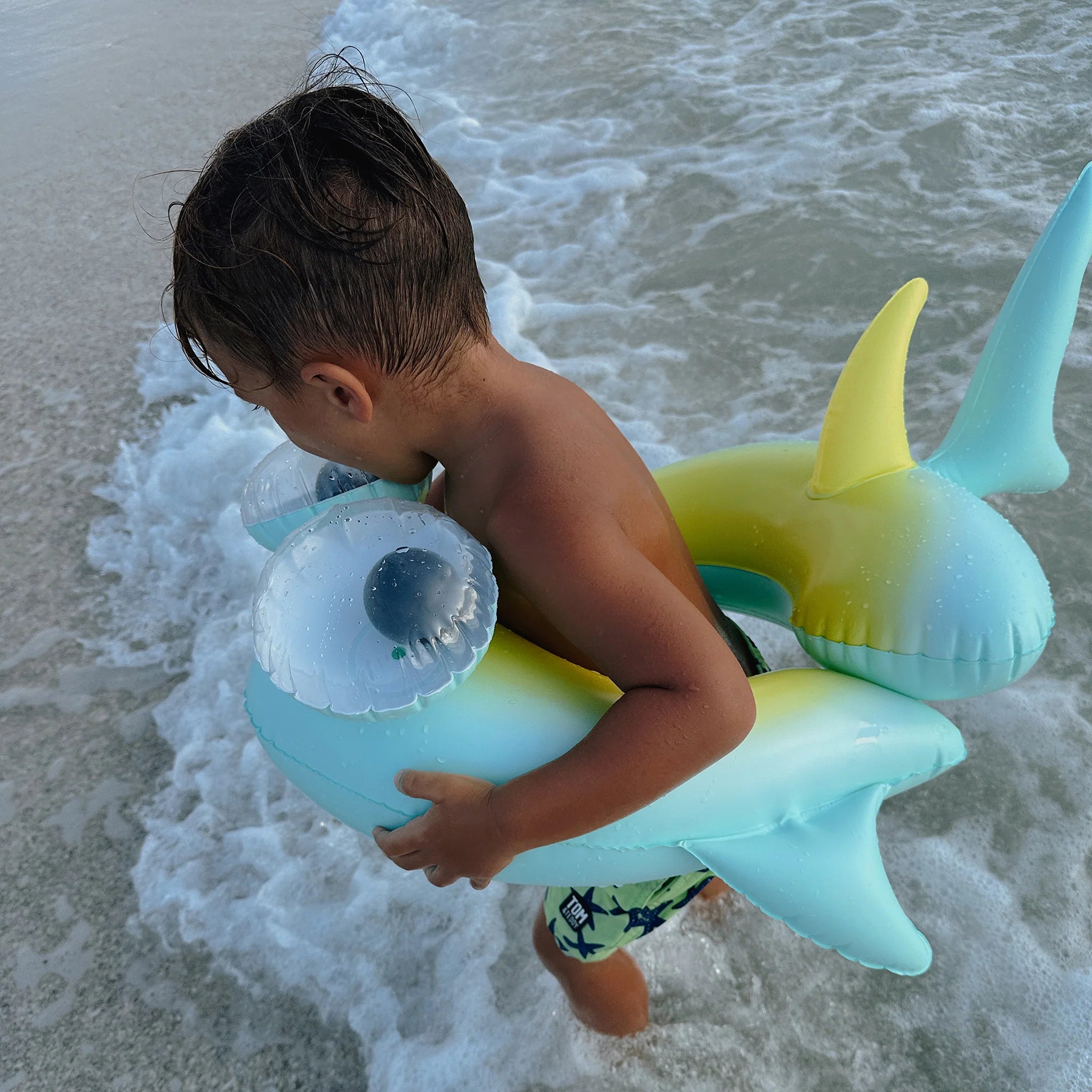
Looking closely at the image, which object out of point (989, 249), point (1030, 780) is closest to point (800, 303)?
point (989, 249)

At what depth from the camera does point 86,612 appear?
2674 millimetres

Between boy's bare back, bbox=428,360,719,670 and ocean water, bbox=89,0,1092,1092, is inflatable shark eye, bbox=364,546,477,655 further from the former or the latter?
ocean water, bbox=89,0,1092,1092

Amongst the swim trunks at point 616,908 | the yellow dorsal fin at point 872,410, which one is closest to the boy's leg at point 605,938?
the swim trunks at point 616,908

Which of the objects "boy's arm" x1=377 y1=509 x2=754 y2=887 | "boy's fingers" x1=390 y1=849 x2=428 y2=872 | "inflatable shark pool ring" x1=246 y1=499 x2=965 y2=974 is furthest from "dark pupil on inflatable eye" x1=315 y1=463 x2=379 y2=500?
"boy's fingers" x1=390 y1=849 x2=428 y2=872

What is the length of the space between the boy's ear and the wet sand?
1308mm

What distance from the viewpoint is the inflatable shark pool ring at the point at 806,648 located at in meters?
1.19

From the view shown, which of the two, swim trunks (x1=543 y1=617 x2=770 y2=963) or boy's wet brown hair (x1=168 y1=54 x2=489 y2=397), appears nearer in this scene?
boy's wet brown hair (x1=168 y1=54 x2=489 y2=397)

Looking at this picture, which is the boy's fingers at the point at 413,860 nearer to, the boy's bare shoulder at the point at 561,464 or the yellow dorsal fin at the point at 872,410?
the boy's bare shoulder at the point at 561,464

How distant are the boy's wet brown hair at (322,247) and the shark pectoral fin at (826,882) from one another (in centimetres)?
77

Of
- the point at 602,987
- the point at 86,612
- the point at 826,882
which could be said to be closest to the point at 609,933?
the point at 602,987

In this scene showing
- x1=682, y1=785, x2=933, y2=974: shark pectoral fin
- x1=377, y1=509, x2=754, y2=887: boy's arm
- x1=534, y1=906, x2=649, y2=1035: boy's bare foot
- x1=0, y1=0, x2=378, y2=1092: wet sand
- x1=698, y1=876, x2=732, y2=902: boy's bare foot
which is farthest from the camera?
x1=698, y1=876, x2=732, y2=902: boy's bare foot

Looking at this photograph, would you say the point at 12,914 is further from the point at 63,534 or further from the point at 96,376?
the point at 96,376

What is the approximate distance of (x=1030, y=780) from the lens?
2070 mm

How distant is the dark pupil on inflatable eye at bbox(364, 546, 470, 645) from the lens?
3.71 feet
